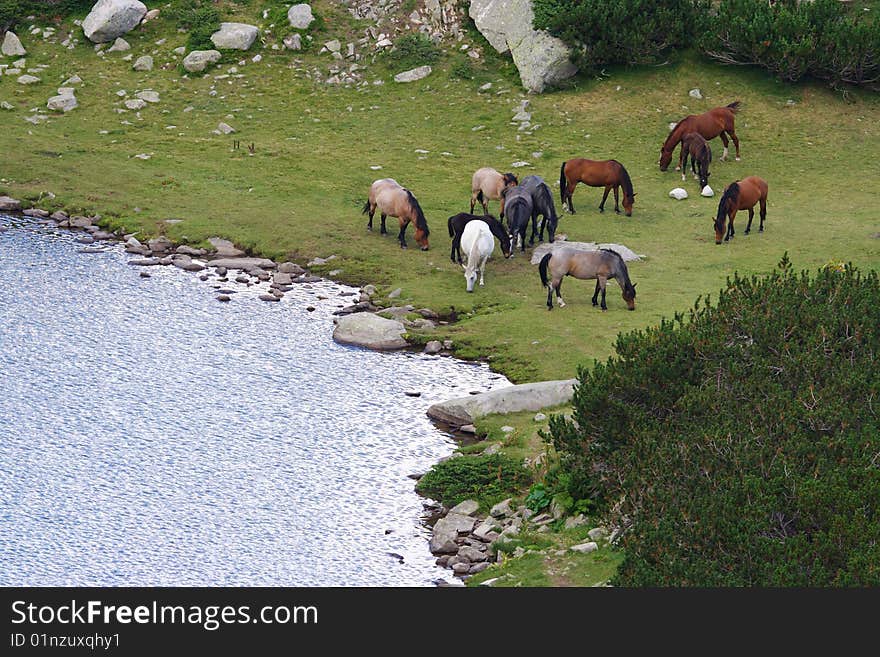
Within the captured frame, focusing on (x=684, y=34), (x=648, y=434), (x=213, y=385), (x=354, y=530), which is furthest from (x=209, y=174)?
(x=648, y=434)

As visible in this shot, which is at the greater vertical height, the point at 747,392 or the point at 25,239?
the point at 747,392

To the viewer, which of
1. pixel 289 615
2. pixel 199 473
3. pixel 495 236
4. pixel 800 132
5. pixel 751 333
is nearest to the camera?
pixel 289 615

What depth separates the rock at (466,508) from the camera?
15.8 m

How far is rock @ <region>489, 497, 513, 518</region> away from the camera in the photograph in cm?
1542

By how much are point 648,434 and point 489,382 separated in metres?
7.27

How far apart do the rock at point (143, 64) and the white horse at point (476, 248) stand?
17.6 m

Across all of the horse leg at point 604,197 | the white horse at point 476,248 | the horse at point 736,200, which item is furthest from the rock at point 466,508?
the horse leg at point 604,197

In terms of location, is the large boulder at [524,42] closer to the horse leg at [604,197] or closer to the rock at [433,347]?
the horse leg at [604,197]

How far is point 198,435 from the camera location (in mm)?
18344

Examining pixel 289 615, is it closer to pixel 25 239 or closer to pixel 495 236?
pixel 495 236

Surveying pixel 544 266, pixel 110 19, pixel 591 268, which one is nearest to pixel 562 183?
pixel 544 266

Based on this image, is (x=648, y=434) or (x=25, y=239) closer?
(x=648, y=434)

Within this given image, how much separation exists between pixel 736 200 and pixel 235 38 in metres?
18.8

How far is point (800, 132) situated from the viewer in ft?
113
